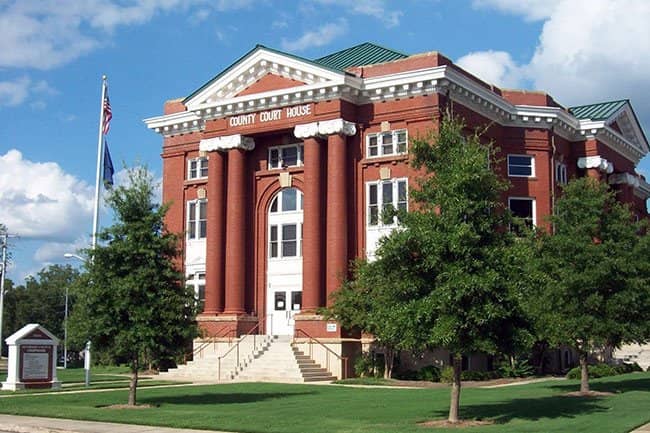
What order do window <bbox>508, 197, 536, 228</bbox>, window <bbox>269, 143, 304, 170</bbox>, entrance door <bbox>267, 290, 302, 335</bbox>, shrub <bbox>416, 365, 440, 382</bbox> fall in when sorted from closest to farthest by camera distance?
1. shrub <bbox>416, 365, 440, 382</bbox>
2. entrance door <bbox>267, 290, 302, 335</bbox>
3. window <bbox>269, 143, 304, 170</bbox>
4. window <bbox>508, 197, 536, 228</bbox>

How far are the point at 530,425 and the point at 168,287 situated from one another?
11742mm

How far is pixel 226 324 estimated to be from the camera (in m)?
42.3

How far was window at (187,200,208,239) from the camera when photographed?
4772 cm

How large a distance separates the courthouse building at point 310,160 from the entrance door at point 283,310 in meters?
0.06

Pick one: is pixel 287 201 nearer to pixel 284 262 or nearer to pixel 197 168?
pixel 284 262

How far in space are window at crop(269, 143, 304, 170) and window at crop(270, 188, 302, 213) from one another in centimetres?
140

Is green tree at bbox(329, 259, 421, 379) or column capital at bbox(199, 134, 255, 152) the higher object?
column capital at bbox(199, 134, 255, 152)

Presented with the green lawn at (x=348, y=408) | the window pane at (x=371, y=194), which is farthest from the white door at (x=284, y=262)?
the green lawn at (x=348, y=408)

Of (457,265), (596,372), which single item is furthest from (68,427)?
(596,372)

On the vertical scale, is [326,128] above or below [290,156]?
above

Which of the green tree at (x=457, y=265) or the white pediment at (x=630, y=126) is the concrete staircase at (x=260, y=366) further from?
the white pediment at (x=630, y=126)

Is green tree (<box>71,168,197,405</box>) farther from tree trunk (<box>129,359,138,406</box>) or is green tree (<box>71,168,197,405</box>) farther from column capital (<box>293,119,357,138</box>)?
column capital (<box>293,119,357,138</box>)

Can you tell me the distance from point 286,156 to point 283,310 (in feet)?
26.6

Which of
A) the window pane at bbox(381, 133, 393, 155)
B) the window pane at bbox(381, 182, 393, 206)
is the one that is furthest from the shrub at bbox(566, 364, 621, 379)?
the window pane at bbox(381, 133, 393, 155)
